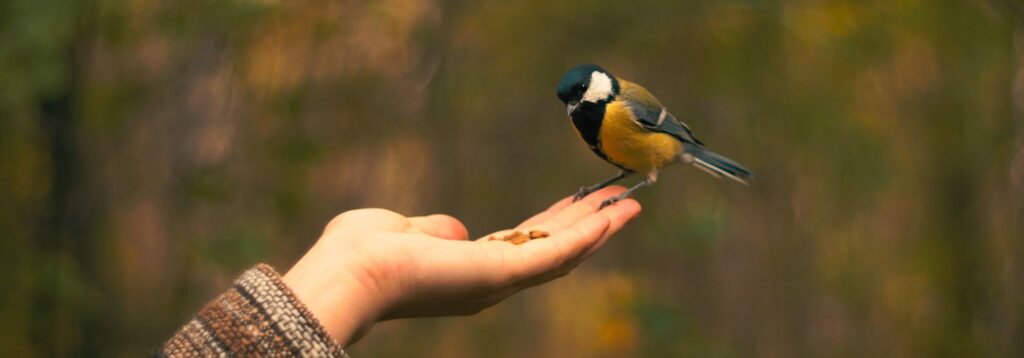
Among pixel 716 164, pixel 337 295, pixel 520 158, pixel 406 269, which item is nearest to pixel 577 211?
pixel 716 164

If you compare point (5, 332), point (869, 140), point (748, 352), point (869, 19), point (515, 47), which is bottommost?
point (748, 352)

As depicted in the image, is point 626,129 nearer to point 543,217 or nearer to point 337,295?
point 543,217

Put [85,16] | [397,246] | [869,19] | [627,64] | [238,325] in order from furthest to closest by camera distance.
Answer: [627,64]
[869,19]
[85,16]
[397,246]
[238,325]

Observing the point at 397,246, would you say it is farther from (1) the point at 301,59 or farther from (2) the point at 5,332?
(2) the point at 5,332

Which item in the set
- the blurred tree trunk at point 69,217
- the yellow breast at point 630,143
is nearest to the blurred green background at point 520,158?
the blurred tree trunk at point 69,217

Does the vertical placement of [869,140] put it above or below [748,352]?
above

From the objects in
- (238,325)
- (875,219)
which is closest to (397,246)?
(238,325)
